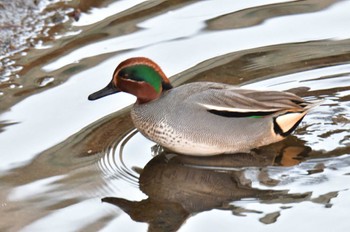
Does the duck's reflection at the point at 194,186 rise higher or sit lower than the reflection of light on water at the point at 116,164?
lower

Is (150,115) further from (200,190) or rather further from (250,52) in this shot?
(250,52)

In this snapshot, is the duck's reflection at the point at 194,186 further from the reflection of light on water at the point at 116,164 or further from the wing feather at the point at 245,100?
the wing feather at the point at 245,100

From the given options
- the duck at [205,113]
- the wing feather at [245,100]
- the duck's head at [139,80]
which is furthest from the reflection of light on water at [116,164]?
the wing feather at [245,100]

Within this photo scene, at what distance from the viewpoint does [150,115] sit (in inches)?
284

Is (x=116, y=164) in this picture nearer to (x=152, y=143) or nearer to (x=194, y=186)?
(x=152, y=143)

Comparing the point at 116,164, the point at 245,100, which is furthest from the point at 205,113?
the point at 116,164

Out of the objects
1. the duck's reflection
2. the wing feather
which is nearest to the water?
the duck's reflection

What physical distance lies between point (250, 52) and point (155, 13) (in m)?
1.35

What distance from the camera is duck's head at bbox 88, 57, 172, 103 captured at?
723cm

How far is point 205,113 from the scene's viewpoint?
7.11 m

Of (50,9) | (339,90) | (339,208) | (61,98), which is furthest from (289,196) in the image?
(50,9)

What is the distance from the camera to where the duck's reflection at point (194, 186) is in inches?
254

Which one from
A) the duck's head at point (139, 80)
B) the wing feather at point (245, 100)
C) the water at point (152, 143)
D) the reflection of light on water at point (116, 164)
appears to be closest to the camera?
the water at point (152, 143)

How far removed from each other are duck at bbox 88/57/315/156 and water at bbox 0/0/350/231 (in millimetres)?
136
